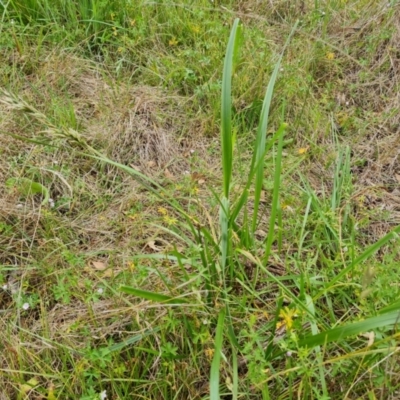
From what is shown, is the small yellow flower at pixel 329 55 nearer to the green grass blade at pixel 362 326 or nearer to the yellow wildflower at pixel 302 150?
the yellow wildflower at pixel 302 150

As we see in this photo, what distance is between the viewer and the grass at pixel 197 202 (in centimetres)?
146

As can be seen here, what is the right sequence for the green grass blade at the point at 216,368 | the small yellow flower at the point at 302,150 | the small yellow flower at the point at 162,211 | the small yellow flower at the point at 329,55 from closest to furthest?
the green grass blade at the point at 216,368 → the small yellow flower at the point at 162,211 → the small yellow flower at the point at 302,150 → the small yellow flower at the point at 329,55

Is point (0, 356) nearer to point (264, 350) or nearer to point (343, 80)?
point (264, 350)

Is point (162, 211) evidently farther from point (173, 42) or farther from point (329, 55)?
point (329, 55)

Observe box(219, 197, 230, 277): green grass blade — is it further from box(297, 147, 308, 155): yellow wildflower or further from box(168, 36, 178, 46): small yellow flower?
box(168, 36, 178, 46): small yellow flower

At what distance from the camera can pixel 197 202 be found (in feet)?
6.39

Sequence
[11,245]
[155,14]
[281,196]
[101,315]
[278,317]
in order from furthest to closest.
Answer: [155,14], [281,196], [11,245], [101,315], [278,317]

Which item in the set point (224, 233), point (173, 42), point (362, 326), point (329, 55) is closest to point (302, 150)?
point (329, 55)

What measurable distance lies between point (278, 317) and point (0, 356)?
39.2 inches

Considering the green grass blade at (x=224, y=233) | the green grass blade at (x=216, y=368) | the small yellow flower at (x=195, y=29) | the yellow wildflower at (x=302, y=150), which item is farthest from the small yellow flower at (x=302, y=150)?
the green grass blade at (x=216, y=368)

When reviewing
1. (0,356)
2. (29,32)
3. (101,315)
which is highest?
(29,32)

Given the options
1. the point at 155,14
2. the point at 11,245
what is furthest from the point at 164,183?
the point at 155,14

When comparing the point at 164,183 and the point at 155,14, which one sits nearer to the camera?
the point at 164,183

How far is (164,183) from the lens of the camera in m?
2.24
